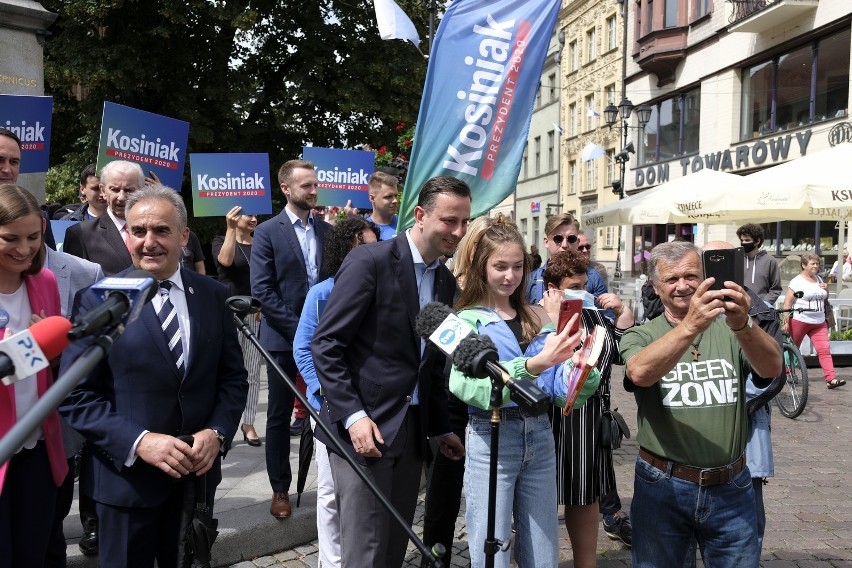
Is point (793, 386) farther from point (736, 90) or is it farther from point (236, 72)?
point (736, 90)

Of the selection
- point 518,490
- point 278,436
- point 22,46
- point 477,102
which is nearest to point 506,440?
point 518,490

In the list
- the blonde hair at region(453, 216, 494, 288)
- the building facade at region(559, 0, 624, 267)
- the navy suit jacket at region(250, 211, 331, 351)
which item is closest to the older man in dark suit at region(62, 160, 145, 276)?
the navy suit jacket at region(250, 211, 331, 351)

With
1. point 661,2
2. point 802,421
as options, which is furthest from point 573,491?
point 661,2

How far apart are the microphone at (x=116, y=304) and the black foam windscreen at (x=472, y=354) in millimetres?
852

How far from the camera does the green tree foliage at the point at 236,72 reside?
15453mm

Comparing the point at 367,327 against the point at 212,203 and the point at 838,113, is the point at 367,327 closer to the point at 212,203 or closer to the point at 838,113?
the point at 212,203

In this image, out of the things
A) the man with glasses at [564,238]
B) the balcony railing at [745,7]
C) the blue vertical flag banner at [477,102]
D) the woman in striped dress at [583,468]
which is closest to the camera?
the woman in striped dress at [583,468]

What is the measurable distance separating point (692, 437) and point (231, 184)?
18.1ft

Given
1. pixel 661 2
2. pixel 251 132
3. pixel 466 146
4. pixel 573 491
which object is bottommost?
pixel 573 491

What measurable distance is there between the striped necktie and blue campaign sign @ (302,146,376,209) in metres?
5.66

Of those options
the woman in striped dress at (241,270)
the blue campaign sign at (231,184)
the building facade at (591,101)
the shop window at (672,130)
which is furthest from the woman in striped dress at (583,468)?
the building facade at (591,101)

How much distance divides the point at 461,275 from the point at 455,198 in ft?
1.62

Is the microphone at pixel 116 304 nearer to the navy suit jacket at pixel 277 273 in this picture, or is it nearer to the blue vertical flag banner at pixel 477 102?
the navy suit jacket at pixel 277 273

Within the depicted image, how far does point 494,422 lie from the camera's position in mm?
2242
